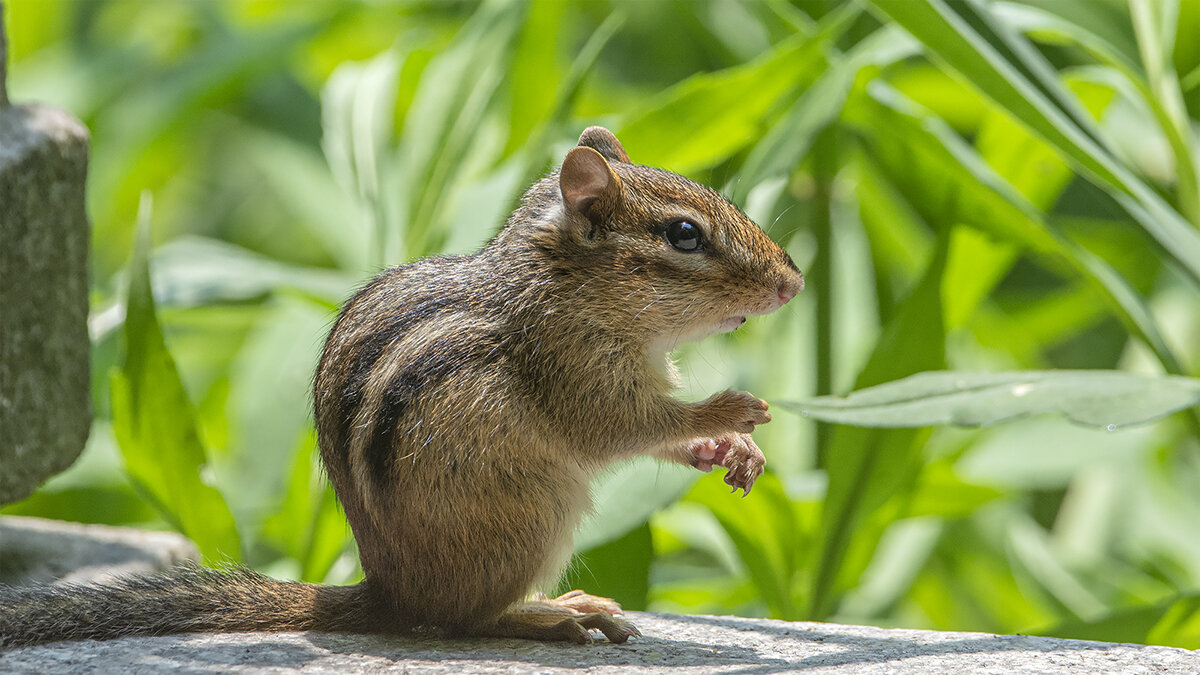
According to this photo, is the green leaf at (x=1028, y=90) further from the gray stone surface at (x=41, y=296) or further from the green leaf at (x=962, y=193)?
the gray stone surface at (x=41, y=296)

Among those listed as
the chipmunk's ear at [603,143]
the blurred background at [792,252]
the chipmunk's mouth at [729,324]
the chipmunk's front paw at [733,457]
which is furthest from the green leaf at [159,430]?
the chipmunk's mouth at [729,324]

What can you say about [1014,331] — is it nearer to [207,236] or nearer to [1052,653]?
[1052,653]

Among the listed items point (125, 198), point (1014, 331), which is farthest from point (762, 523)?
point (125, 198)

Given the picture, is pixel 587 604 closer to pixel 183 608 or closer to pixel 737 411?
pixel 737 411

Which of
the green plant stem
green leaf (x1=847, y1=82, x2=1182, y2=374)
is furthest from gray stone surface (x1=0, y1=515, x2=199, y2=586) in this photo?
green leaf (x1=847, y1=82, x2=1182, y2=374)

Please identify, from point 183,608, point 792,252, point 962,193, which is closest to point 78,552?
point 183,608
